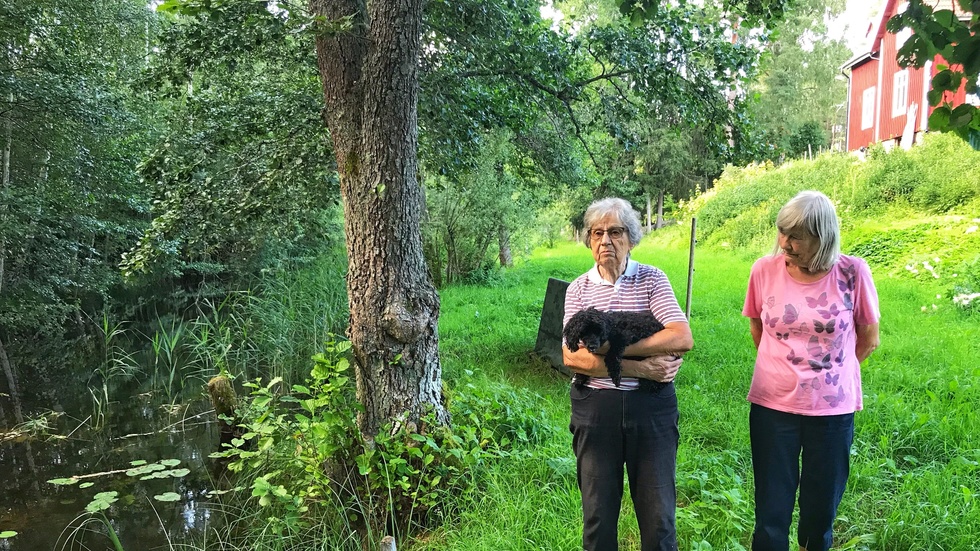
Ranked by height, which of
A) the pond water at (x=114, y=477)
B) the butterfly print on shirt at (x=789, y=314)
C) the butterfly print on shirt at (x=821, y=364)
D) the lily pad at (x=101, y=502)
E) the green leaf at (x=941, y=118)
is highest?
the green leaf at (x=941, y=118)

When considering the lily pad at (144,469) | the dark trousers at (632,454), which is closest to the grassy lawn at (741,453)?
the dark trousers at (632,454)

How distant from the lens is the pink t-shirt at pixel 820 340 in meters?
2.29

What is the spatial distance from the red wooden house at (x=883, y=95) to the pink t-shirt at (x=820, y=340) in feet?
53.0

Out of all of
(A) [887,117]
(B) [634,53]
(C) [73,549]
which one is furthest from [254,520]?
(A) [887,117]

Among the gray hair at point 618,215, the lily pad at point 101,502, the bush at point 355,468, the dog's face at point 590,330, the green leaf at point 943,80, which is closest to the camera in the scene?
the green leaf at point 943,80

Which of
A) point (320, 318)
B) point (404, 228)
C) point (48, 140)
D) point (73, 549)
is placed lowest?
point (73, 549)

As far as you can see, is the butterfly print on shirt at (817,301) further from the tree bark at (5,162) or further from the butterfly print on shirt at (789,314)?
the tree bark at (5,162)

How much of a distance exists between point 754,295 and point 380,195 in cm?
225

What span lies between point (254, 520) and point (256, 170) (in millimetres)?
3173

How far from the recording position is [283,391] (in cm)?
646

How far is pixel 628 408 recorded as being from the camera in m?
2.21

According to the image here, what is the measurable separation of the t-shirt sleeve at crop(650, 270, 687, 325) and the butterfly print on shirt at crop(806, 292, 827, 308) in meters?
0.55

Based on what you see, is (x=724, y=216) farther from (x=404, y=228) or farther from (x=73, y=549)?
(x=73, y=549)

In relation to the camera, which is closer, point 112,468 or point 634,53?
point 112,468
